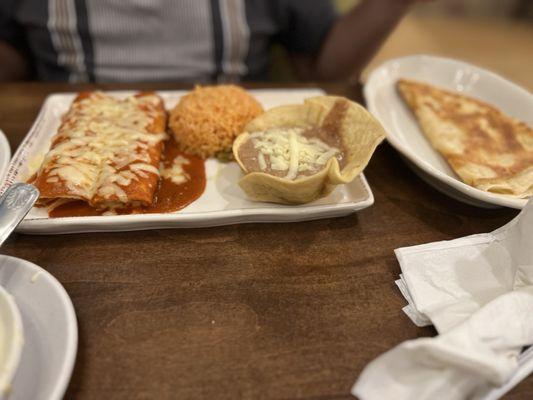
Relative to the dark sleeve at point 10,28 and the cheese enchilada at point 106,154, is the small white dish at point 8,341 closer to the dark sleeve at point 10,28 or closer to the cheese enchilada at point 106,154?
the cheese enchilada at point 106,154

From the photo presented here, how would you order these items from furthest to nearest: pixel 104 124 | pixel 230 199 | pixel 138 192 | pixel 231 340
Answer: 1. pixel 104 124
2. pixel 230 199
3. pixel 138 192
4. pixel 231 340

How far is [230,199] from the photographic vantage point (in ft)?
4.77

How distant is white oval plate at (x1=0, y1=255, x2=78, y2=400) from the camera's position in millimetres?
893

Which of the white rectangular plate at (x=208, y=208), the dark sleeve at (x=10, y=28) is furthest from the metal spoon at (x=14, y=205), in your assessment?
the dark sleeve at (x=10, y=28)

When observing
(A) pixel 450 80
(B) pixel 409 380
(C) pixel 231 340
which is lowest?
(C) pixel 231 340

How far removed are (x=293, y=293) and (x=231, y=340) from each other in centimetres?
23

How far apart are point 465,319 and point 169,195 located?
982 millimetres

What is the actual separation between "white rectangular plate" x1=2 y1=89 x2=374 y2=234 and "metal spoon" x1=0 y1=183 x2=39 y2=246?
0.27 feet

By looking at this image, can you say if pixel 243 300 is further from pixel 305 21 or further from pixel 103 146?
pixel 305 21

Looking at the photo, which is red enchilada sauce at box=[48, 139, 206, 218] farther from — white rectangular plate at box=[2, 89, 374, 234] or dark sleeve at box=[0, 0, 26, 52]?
dark sleeve at box=[0, 0, 26, 52]

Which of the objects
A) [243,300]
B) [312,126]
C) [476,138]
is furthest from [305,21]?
[243,300]

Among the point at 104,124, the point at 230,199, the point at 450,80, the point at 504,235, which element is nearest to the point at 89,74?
the point at 104,124

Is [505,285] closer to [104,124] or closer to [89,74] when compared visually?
[104,124]

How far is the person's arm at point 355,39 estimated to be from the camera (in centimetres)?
212
